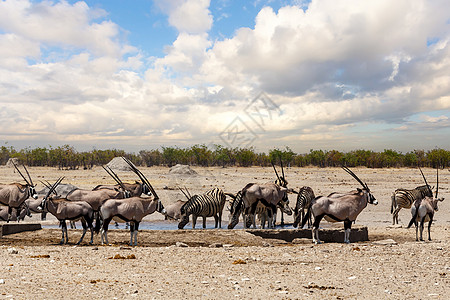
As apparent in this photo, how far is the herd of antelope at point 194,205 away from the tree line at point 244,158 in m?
55.2

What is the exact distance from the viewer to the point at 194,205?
14773mm

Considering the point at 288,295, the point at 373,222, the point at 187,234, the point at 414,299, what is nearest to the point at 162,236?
the point at 187,234

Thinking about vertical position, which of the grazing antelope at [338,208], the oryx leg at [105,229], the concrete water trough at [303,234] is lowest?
the concrete water trough at [303,234]

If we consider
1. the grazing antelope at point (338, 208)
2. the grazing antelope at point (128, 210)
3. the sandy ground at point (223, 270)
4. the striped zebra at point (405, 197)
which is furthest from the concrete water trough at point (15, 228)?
the striped zebra at point (405, 197)

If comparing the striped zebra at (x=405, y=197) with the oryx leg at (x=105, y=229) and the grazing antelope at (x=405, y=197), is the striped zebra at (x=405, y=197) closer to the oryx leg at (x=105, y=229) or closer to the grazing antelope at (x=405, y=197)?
the grazing antelope at (x=405, y=197)

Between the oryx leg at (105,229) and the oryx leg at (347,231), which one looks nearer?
the oryx leg at (105,229)

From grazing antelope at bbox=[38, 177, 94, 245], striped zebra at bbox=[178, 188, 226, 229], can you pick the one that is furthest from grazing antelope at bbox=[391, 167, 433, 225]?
grazing antelope at bbox=[38, 177, 94, 245]

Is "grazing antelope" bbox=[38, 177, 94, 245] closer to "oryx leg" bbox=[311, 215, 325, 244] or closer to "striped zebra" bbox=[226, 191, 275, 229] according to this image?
"striped zebra" bbox=[226, 191, 275, 229]

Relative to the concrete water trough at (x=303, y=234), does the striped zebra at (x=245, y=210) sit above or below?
above

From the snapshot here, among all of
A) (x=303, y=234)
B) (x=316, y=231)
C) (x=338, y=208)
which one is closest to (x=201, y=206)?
(x=303, y=234)

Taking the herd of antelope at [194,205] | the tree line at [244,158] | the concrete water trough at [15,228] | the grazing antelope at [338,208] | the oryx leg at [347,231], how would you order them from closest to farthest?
the herd of antelope at [194,205]
the grazing antelope at [338,208]
the oryx leg at [347,231]
the concrete water trough at [15,228]
the tree line at [244,158]

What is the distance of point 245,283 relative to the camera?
7.25 metres

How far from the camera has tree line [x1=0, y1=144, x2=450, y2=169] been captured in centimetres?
7406

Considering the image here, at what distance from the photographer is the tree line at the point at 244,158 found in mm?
74062
